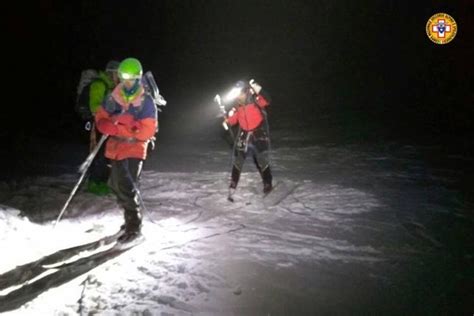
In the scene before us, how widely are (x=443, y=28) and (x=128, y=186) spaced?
38.3m

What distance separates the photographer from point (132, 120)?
5.80 m

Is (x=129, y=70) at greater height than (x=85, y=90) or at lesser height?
greater

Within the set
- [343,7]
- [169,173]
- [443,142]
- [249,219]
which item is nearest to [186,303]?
[249,219]

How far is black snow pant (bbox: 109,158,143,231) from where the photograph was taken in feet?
19.6

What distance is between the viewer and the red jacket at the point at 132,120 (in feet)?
19.0

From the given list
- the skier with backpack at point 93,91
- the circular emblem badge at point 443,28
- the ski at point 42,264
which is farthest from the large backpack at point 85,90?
the circular emblem badge at point 443,28

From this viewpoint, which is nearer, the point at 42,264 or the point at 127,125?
the point at 42,264

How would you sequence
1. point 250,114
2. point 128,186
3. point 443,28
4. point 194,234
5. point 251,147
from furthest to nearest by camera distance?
1. point 443,28
2. point 251,147
3. point 250,114
4. point 194,234
5. point 128,186

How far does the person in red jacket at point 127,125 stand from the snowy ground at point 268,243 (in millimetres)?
923

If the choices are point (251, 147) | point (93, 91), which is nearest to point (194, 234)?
point (251, 147)

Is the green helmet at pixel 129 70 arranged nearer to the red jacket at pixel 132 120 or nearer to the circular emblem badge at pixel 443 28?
the red jacket at pixel 132 120

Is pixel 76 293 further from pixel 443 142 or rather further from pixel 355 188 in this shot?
pixel 443 142

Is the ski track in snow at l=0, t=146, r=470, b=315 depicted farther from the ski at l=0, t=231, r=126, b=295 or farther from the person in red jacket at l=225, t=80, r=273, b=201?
the person in red jacket at l=225, t=80, r=273, b=201

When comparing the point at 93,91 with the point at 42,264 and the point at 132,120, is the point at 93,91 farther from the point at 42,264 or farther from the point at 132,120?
the point at 42,264
